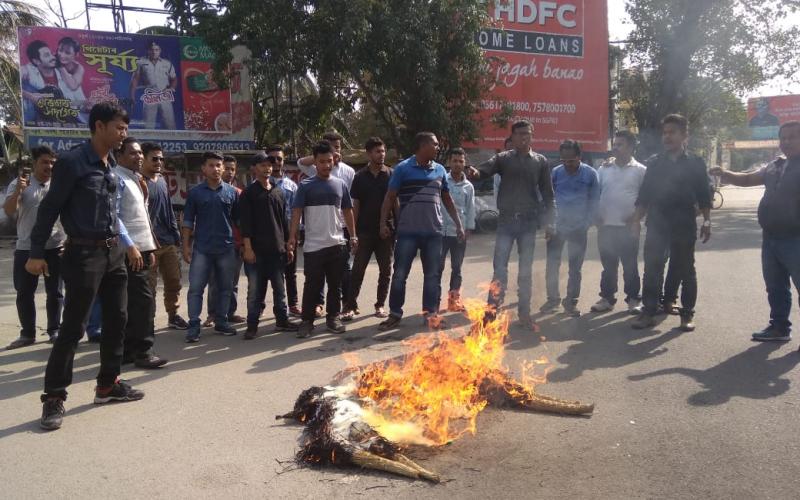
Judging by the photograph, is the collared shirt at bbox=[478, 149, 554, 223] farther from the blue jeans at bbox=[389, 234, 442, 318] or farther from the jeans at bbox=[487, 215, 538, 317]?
the blue jeans at bbox=[389, 234, 442, 318]

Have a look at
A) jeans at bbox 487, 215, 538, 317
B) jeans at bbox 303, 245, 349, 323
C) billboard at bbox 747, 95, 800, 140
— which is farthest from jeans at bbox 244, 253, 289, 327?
billboard at bbox 747, 95, 800, 140

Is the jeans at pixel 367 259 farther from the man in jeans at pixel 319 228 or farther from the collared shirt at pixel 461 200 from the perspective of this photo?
the collared shirt at pixel 461 200

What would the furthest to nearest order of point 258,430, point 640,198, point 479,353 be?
1. point 640,198
2. point 479,353
3. point 258,430

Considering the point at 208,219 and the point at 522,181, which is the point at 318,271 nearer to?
the point at 208,219

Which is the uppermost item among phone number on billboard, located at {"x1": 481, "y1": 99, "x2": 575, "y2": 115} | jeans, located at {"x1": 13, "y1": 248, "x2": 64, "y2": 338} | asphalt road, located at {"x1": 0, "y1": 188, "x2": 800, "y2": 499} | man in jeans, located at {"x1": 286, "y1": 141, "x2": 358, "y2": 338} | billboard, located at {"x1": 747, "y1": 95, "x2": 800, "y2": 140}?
billboard, located at {"x1": 747, "y1": 95, "x2": 800, "y2": 140}

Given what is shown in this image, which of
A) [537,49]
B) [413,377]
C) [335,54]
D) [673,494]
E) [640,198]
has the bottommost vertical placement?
[673,494]

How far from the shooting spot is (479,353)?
432 cm

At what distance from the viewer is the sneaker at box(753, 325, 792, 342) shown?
5.61 meters

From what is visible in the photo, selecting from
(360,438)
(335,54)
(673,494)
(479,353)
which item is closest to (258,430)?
(360,438)

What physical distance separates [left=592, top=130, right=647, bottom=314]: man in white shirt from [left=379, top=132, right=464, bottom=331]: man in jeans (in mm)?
1989

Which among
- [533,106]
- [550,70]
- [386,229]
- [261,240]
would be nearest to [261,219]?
[261,240]

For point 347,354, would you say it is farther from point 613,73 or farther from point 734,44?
point 613,73

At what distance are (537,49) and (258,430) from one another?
18150 mm

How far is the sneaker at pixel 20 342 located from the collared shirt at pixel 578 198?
578 centimetres
